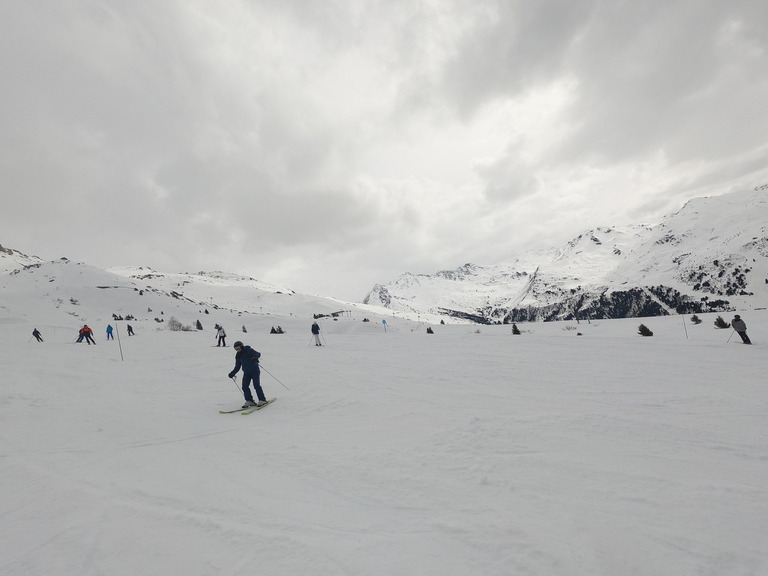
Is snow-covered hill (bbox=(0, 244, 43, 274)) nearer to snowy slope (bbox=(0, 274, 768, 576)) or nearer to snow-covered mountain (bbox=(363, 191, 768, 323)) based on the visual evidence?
snowy slope (bbox=(0, 274, 768, 576))

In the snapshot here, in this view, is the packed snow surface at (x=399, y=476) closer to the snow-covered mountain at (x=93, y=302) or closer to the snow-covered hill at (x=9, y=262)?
the snow-covered mountain at (x=93, y=302)

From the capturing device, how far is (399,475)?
548 centimetres

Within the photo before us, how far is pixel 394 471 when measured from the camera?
563 cm

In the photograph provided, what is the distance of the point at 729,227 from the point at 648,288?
38.5 meters

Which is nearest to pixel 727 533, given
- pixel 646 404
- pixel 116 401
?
pixel 646 404

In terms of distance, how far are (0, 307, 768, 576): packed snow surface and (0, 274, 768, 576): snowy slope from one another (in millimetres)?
30

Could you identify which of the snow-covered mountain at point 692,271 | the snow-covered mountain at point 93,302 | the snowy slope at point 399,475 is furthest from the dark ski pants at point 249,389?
the snow-covered mountain at point 692,271

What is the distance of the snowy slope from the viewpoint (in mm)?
3641

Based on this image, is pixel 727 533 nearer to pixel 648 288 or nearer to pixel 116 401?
pixel 116 401

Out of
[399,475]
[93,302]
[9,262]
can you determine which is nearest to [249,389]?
[399,475]

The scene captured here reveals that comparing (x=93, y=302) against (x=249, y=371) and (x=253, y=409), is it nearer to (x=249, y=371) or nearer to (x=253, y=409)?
(x=249, y=371)

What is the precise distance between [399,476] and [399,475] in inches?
1.2

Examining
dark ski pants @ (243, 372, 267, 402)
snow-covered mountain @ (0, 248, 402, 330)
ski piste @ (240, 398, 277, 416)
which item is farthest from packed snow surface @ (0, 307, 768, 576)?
snow-covered mountain @ (0, 248, 402, 330)

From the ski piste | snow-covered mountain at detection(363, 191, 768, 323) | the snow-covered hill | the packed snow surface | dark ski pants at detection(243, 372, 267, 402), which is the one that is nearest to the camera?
the packed snow surface
